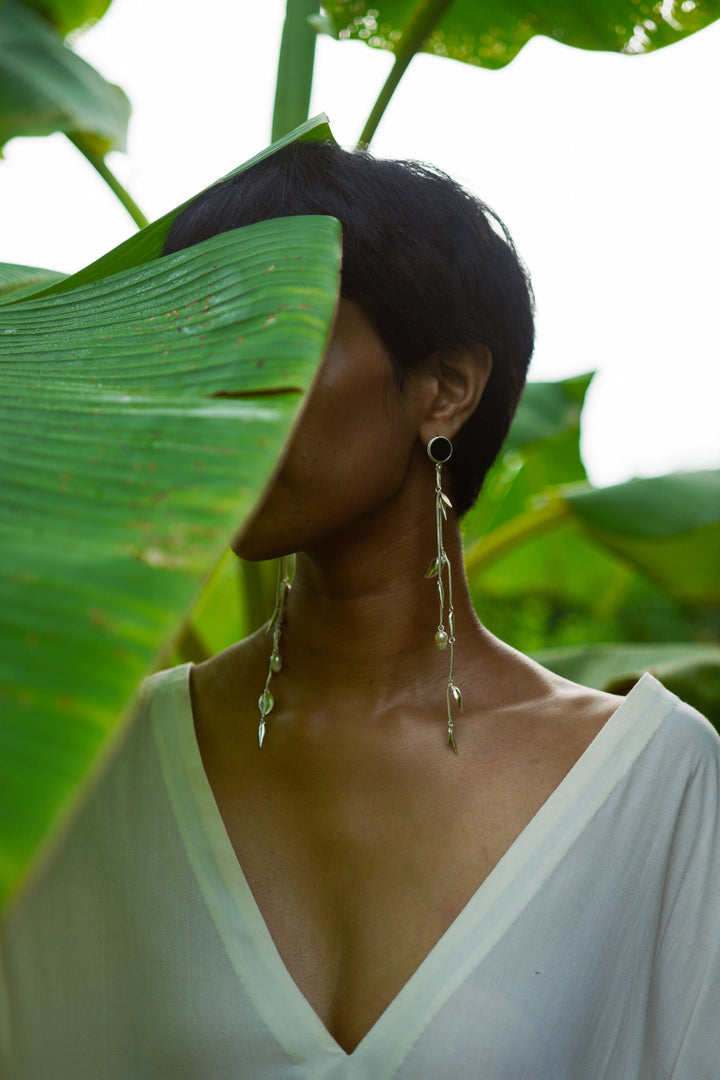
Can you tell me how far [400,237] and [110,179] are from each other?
87 cm

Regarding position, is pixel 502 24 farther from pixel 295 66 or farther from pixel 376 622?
pixel 376 622

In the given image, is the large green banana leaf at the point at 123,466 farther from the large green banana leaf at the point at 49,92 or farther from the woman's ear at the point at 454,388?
the large green banana leaf at the point at 49,92

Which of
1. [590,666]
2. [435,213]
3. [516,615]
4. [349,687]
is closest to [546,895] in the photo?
[349,687]

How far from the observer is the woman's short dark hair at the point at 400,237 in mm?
836

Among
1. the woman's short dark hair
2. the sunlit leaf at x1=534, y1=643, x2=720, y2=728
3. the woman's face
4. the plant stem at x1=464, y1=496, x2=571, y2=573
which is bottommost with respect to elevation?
the sunlit leaf at x1=534, y1=643, x2=720, y2=728

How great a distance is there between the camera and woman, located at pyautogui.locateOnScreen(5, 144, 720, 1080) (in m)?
0.84

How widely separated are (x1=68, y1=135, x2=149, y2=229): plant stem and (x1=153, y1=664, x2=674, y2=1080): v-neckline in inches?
35.6

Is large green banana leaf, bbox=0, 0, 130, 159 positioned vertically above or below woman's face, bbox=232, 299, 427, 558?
above

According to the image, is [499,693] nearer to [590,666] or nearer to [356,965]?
[356,965]

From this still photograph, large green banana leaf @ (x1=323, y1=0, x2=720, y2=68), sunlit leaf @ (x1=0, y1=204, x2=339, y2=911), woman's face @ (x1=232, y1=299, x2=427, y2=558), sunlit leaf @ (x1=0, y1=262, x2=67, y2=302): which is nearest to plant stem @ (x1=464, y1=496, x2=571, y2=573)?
large green banana leaf @ (x1=323, y1=0, x2=720, y2=68)

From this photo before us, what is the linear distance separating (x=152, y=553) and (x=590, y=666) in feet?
6.12

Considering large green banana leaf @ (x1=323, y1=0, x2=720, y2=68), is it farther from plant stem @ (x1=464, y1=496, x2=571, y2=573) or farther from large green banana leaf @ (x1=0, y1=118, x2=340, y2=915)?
large green banana leaf @ (x1=0, y1=118, x2=340, y2=915)

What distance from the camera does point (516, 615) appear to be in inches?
187

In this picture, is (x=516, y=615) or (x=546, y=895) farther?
(x=516, y=615)
